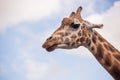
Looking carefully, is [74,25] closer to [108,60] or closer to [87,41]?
[87,41]

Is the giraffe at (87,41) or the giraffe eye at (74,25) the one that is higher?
the giraffe eye at (74,25)

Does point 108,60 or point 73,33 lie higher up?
point 73,33

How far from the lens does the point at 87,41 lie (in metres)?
1.69

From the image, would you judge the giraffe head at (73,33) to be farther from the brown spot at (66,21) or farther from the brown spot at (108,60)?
the brown spot at (108,60)

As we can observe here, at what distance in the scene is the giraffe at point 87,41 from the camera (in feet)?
5.29

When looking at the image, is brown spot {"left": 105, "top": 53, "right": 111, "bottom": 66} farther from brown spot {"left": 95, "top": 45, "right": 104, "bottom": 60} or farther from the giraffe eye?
the giraffe eye

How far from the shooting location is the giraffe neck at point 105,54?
5.25ft

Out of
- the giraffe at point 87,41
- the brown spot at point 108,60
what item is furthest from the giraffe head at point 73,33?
the brown spot at point 108,60

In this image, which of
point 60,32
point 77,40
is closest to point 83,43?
point 77,40

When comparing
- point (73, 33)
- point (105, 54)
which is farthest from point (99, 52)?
point (73, 33)

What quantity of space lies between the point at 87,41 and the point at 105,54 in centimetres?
13

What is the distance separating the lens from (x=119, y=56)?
167 centimetres

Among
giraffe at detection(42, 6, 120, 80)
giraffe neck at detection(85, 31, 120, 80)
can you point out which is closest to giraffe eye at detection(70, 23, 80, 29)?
giraffe at detection(42, 6, 120, 80)

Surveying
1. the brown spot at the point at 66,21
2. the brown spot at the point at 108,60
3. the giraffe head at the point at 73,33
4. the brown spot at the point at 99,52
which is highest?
the brown spot at the point at 66,21
